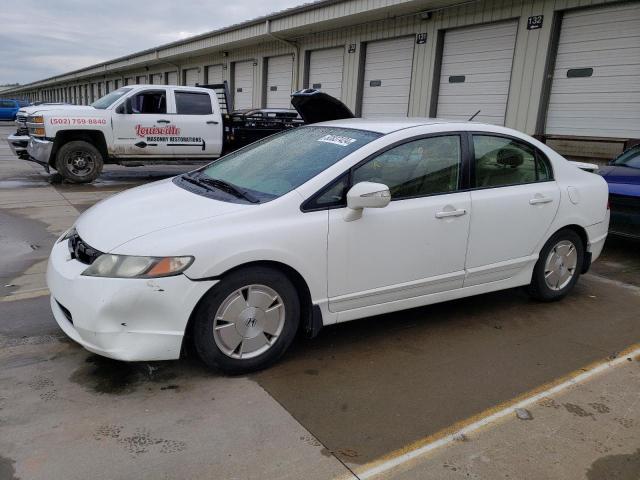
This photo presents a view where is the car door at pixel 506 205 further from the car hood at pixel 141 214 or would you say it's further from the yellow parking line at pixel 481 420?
the car hood at pixel 141 214

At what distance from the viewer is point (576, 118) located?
988 cm

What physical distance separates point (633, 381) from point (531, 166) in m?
1.88

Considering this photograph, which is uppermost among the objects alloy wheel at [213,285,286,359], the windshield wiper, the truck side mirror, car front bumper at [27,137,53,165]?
the truck side mirror

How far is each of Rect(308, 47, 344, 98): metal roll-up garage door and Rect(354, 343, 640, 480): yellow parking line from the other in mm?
12827

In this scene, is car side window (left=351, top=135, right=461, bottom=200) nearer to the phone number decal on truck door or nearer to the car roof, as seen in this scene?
the car roof

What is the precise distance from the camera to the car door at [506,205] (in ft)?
13.2

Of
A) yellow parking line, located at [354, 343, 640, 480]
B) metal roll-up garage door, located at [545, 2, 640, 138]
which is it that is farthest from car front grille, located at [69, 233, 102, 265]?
metal roll-up garage door, located at [545, 2, 640, 138]

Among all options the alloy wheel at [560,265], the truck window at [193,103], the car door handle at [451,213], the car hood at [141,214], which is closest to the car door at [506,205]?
the car door handle at [451,213]

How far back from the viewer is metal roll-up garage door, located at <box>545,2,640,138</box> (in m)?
9.03

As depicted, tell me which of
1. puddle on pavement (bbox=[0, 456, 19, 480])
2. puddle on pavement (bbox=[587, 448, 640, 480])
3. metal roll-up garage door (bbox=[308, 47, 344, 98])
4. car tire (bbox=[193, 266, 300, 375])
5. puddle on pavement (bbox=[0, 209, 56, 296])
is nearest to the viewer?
puddle on pavement (bbox=[0, 456, 19, 480])

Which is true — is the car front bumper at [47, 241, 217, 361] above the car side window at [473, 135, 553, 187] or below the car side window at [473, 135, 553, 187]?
below

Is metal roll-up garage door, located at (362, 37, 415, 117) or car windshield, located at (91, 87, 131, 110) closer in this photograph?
car windshield, located at (91, 87, 131, 110)

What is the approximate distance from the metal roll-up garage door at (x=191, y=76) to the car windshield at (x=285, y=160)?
21592mm

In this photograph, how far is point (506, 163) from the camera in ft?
14.1
